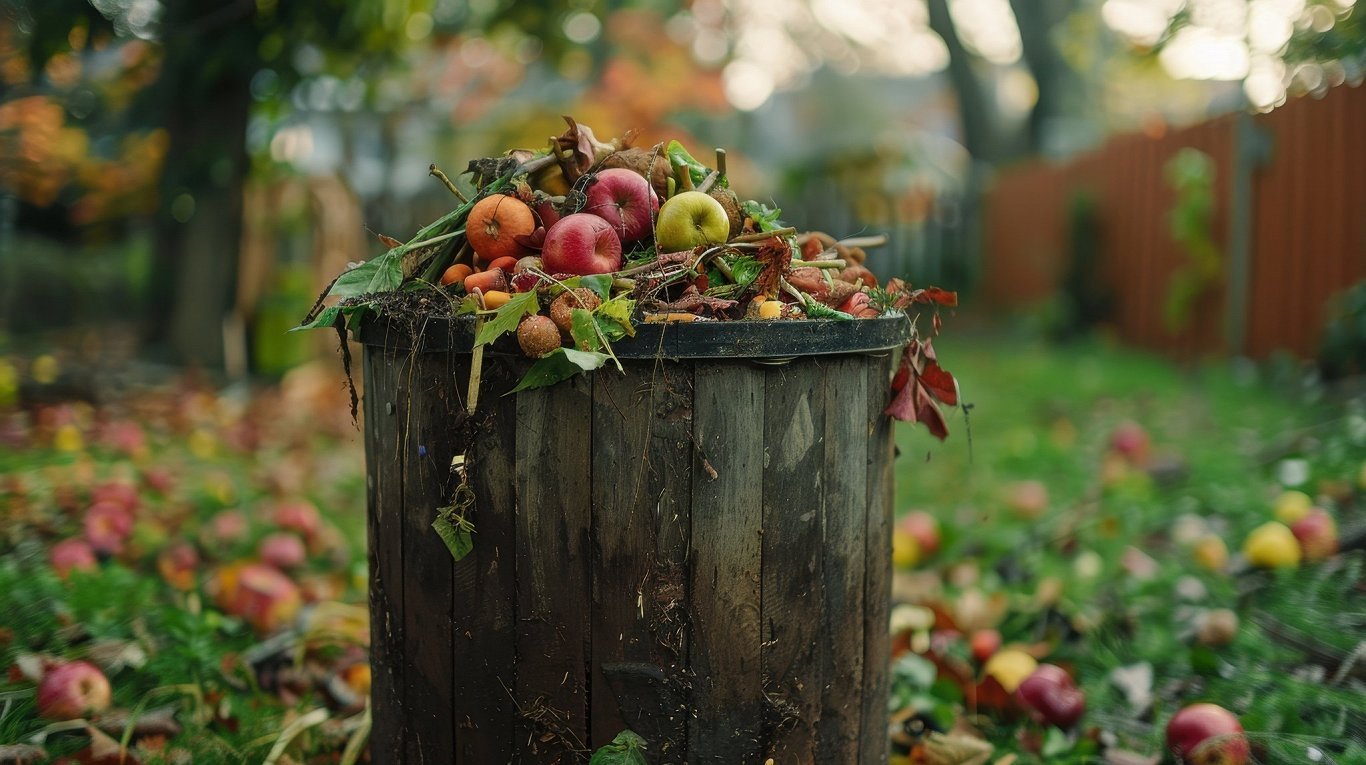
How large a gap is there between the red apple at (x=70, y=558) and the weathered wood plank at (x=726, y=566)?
2.18m

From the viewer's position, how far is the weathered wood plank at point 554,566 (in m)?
1.55

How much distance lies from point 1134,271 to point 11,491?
8802mm

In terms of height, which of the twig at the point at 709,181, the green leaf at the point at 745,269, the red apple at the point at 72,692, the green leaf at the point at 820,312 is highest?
the twig at the point at 709,181

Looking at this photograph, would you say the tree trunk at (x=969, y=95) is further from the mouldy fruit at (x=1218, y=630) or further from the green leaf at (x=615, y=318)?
the green leaf at (x=615, y=318)

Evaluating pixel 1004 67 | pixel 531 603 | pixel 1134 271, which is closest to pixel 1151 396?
pixel 1134 271

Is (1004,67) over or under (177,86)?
over

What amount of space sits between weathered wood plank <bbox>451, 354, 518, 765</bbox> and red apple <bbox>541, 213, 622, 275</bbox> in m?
0.20

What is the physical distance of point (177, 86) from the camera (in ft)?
20.2

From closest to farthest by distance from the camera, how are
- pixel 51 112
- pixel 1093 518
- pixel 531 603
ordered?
pixel 531 603 < pixel 1093 518 < pixel 51 112

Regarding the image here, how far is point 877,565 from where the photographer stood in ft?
5.96

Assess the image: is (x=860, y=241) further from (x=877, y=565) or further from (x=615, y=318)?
(x=615, y=318)

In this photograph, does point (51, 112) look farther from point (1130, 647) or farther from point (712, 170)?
point (1130, 647)

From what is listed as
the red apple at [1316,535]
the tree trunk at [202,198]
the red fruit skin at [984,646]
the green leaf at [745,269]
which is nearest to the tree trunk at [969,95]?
the tree trunk at [202,198]

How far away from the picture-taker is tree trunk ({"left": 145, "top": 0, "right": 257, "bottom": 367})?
6.48 m
